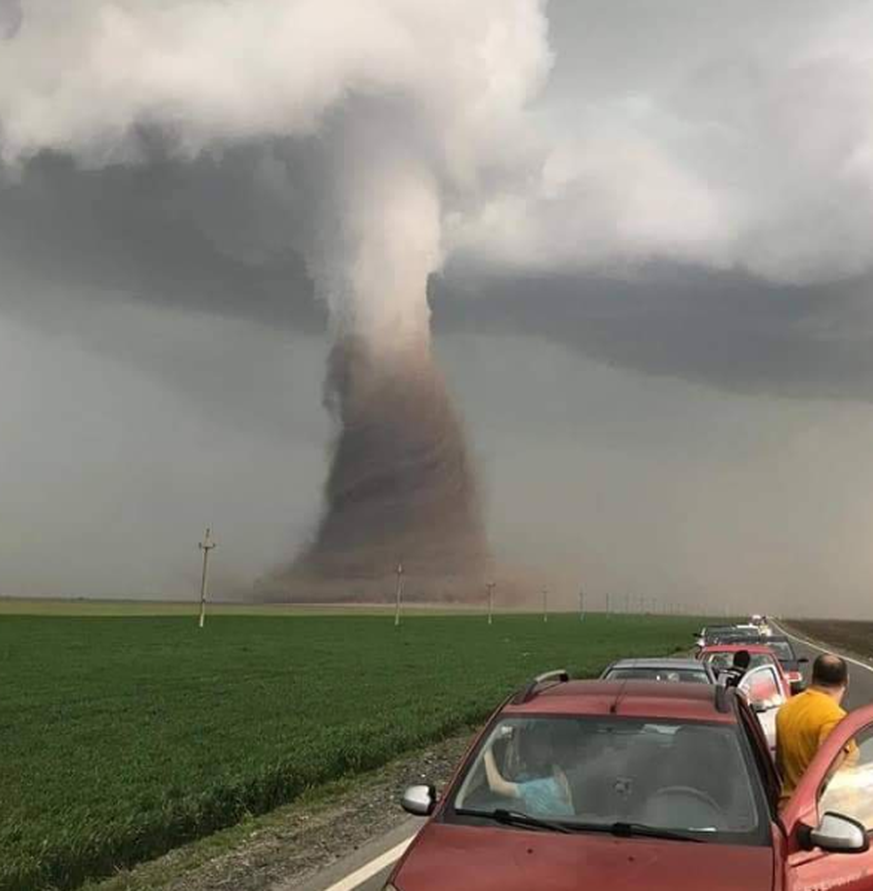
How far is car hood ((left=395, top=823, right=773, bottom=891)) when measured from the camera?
13.2 feet

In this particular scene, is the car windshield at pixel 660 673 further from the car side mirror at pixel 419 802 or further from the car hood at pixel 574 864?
the car hood at pixel 574 864

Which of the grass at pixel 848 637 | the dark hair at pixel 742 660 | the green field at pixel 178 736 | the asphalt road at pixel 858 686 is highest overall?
the dark hair at pixel 742 660

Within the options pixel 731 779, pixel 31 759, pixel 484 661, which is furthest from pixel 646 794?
pixel 484 661

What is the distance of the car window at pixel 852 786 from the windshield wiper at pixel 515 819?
1.19 meters

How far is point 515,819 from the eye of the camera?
4.75 metres

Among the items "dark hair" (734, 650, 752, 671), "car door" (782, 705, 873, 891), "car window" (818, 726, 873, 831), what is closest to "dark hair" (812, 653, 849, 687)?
"car door" (782, 705, 873, 891)

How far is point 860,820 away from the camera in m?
4.73

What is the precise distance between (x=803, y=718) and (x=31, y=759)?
11.6 meters

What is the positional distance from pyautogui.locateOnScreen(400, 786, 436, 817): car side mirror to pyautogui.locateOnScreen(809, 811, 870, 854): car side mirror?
5.83ft

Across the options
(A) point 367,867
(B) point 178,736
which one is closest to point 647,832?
(A) point 367,867

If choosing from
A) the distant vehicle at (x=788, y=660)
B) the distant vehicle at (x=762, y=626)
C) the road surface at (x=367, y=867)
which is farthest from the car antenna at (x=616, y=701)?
the distant vehicle at (x=762, y=626)

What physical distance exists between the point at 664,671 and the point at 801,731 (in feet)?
19.3

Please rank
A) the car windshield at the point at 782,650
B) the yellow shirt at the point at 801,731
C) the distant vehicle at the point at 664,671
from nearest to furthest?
the yellow shirt at the point at 801,731 → the distant vehicle at the point at 664,671 → the car windshield at the point at 782,650

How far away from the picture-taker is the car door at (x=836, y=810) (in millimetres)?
4336
